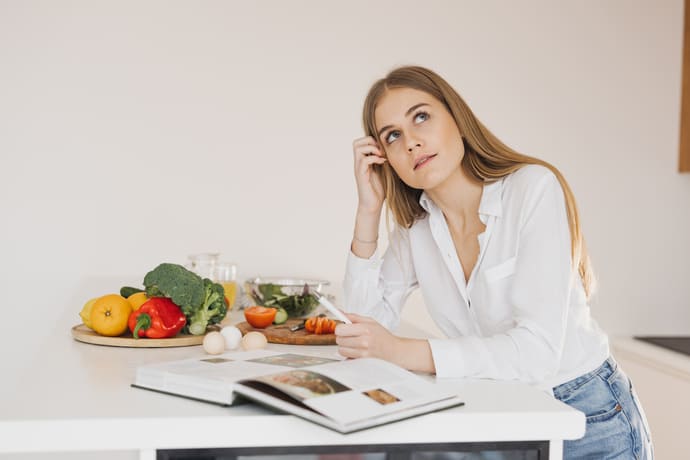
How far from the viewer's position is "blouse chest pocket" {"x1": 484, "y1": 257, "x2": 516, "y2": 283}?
5.12 feet

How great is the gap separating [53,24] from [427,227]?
6.34 feet

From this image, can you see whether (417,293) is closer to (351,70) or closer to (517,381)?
(351,70)

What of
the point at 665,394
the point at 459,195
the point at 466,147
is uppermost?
the point at 466,147

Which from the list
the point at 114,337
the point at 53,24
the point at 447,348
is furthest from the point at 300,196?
the point at 447,348

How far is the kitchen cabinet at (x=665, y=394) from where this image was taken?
9.13 feet

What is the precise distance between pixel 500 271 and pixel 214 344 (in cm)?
59

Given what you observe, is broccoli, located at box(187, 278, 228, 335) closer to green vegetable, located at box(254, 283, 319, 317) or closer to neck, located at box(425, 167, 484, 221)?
green vegetable, located at box(254, 283, 319, 317)

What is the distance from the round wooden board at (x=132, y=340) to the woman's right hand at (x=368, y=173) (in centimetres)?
56

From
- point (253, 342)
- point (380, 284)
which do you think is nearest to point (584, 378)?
point (380, 284)

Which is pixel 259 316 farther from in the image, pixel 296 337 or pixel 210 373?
pixel 210 373

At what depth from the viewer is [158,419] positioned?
3.30 feet

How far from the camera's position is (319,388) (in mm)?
1047

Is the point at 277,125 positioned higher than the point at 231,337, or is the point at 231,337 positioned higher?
the point at 277,125

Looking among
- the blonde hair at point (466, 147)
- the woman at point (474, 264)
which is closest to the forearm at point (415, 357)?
the woman at point (474, 264)
